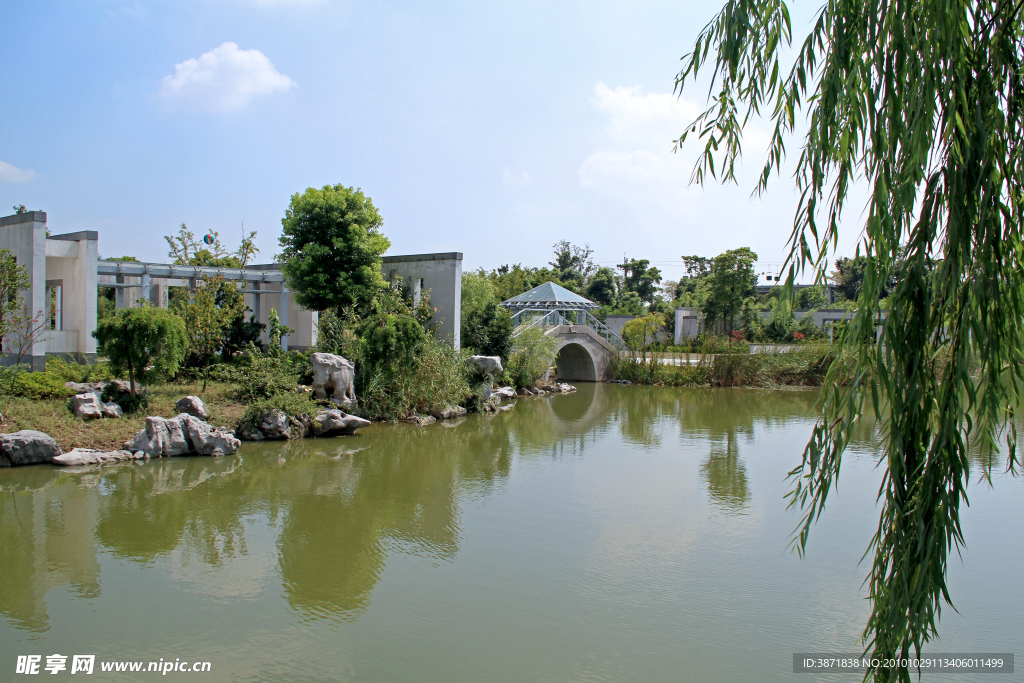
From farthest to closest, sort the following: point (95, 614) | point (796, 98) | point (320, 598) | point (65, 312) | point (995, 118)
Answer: point (65, 312), point (320, 598), point (95, 614), point (796, 98), point (995, 118)

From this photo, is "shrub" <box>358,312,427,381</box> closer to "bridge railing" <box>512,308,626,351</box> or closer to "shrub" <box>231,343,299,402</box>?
"shrub" <box>231,343,299,402</box>

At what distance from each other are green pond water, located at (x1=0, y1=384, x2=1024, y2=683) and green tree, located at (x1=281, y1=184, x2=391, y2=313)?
5.11 metres

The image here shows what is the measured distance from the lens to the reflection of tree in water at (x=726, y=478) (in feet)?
26.9

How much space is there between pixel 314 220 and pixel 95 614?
10603mm

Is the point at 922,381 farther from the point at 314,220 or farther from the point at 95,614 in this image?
the point at 314,220

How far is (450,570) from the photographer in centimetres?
578

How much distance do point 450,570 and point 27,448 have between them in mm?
6010

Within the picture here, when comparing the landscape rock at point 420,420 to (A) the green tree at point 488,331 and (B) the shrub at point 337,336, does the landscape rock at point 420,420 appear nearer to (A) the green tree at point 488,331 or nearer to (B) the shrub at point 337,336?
(B) the shrub at point 337,336

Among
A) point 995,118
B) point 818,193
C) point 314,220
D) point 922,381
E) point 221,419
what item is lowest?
point 221,419

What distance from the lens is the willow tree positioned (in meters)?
2.23

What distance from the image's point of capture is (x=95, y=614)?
4738 mm

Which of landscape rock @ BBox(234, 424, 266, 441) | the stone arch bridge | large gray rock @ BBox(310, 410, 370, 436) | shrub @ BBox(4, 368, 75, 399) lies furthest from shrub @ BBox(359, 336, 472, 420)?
the stone arch bridge

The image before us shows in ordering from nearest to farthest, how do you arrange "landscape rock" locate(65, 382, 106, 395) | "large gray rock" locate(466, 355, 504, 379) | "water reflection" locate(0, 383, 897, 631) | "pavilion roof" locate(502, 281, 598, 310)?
"water reflection" locate(0, 383, 897, 631) → "landscape rock" locate(65, 382, 106, 395) → "large gray rock" locate(466, 355, 504, 379) → "pavilion roof" locate(502, 281, 598, 310)

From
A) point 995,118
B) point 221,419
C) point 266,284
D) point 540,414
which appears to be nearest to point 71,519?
point 221,419
